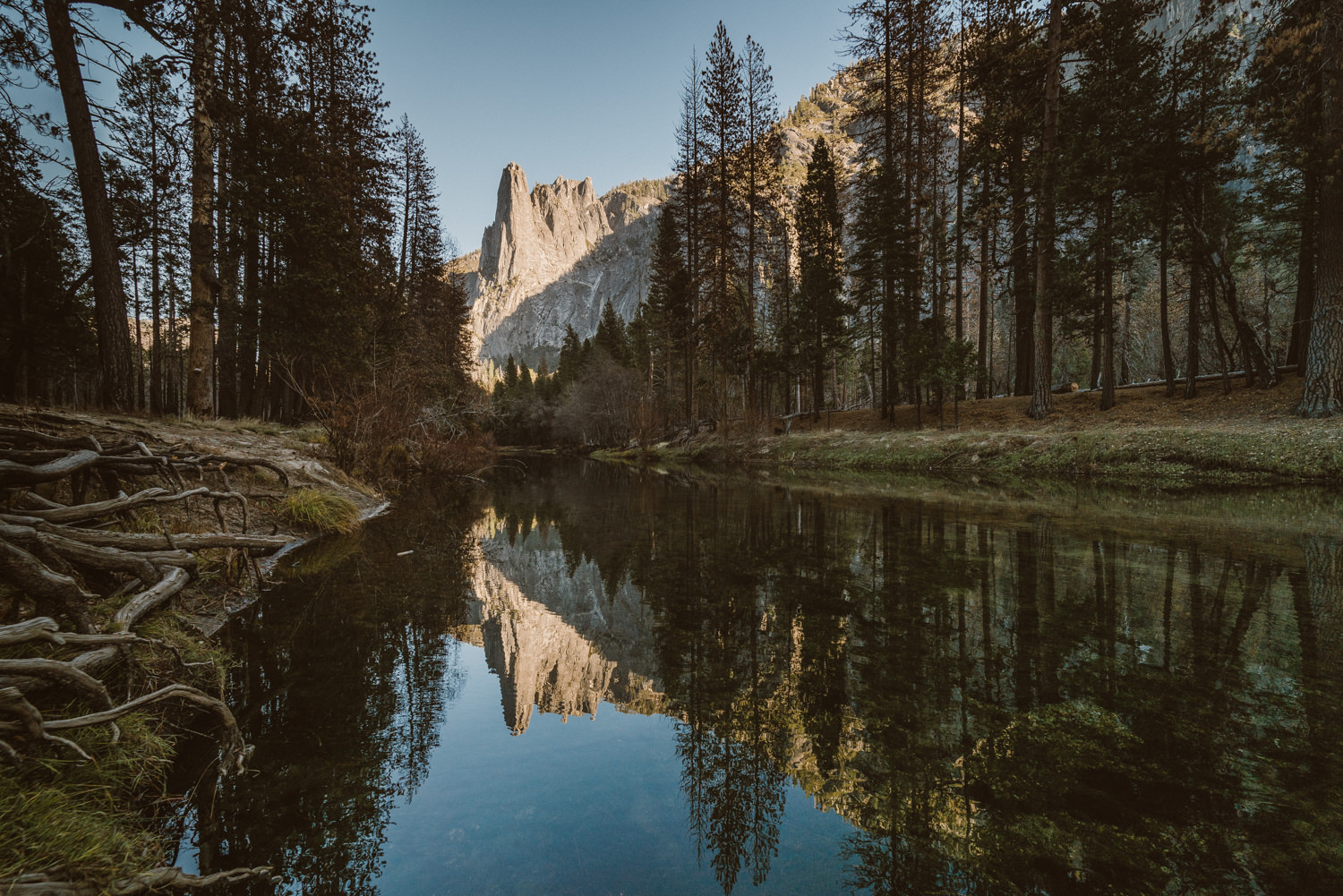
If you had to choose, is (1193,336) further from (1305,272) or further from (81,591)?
(81,591)

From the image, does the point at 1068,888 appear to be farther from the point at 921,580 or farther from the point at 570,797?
the point at 921,580

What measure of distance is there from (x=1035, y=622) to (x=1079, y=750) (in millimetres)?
1887

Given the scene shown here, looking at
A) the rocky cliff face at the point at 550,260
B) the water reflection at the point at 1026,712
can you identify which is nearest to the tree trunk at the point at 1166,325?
the water reflection at the point at 1026,712

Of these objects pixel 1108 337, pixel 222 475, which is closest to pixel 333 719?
pixel 222 475

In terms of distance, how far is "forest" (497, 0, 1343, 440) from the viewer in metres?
13.6

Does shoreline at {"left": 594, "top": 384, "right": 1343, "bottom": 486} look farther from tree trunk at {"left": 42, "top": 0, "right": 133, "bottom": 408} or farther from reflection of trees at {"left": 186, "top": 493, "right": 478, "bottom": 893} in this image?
tree trunk at {"left": 42, "top": 0, "right": 133, "bottom": 408}

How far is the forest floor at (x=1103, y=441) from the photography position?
36.7 ft

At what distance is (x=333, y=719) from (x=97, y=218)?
9.36 meters

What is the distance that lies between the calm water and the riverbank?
0.27 meters

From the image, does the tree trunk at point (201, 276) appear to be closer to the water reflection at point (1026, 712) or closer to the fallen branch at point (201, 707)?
the water reflection at point (1026, 712)

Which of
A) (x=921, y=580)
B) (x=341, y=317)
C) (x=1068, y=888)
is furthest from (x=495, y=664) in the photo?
(x=341, y=317)

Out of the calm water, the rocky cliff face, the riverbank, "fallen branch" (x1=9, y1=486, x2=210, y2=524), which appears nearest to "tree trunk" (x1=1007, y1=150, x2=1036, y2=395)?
the calm water

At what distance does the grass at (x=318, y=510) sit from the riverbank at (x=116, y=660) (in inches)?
49.9

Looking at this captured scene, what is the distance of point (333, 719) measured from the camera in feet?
9.98
